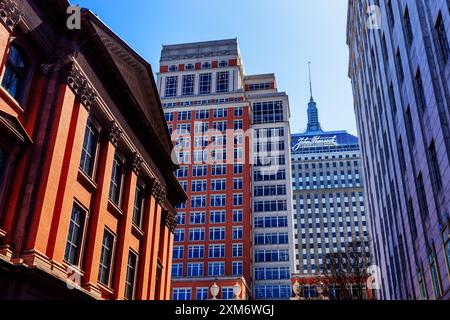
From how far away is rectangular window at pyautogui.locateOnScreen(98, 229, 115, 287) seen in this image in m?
22.3

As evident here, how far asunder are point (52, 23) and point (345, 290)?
97.4 ft

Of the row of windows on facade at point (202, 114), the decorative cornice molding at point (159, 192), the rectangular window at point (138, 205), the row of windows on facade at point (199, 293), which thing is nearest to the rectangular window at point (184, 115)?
the row of windows on facade at point (202, 114)

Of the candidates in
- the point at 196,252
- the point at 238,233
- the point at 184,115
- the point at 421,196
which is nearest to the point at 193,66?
the point at 184,115

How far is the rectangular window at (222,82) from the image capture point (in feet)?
302

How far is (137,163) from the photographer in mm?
26797

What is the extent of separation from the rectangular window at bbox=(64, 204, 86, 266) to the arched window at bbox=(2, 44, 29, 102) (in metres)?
5.42

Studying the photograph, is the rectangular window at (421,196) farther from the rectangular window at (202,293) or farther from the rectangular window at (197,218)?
the rectangular window at (197,218)

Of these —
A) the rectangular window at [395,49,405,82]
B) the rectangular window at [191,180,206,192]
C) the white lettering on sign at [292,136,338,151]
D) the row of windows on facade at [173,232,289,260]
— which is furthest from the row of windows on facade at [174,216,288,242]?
the white lettering on sign at [292,136,338,151]

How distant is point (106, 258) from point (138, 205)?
5.69 m

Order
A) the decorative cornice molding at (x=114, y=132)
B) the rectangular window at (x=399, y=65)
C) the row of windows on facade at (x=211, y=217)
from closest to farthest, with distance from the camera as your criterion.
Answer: the decorative cornice molding at (x=114, y=132) < the rectangular window at (x=399, y=65) < the row of windows on facade at (x=211, y=217)

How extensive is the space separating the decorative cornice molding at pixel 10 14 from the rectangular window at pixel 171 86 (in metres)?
77.9

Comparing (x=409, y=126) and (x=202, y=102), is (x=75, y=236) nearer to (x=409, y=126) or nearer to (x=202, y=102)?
(x=409, y=126)
